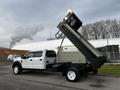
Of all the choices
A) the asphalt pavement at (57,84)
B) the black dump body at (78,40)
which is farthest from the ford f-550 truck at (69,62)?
the asphalt pavement at (57,84)

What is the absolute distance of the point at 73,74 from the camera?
1123 cm

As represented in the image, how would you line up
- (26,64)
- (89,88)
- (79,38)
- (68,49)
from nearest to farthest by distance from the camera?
(89,88) → (79,38) → (68,49) → (26,64)

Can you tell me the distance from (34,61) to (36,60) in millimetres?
234

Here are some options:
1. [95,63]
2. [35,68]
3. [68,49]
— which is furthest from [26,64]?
[95,63]

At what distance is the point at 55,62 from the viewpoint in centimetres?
1316

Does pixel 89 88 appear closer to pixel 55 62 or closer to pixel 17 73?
pixel 55 62

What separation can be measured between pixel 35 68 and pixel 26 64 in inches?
40.0

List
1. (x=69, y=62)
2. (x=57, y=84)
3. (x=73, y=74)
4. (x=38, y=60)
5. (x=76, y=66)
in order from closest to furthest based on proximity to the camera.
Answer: (x=57, y=84), (x=73, y=74), (x=76, y=66), (x=69, y=62), (x=38, y=60)

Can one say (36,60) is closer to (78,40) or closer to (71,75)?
(71,75)

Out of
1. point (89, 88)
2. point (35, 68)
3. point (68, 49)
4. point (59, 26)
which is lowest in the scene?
point (89, 88)

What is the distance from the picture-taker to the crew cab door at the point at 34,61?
13.2 m

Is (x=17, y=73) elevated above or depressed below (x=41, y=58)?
below

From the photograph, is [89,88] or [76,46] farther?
[76,46]

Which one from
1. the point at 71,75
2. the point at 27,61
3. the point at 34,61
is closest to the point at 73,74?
the point at 71,75
